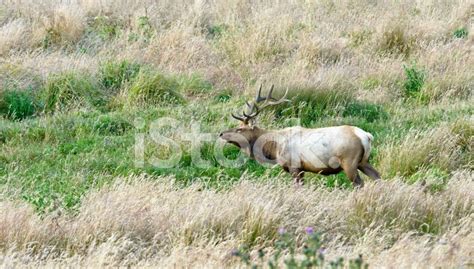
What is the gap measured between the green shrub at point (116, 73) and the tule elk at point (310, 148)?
303 centimetres

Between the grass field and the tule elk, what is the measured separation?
0.65ft

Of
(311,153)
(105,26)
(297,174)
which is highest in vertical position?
(311,153)

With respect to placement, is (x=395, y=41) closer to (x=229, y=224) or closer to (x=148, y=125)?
(x=148, y=125)

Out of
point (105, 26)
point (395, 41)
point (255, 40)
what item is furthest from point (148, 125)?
point (395, 41)

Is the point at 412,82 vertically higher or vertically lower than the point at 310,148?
lower

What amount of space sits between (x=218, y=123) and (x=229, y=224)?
372 cm

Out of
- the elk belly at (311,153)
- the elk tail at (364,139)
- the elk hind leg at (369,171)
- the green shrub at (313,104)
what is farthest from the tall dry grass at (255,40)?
the elk tail at (364,139)

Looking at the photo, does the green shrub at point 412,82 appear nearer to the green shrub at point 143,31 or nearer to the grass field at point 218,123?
the grass field at point 218,123

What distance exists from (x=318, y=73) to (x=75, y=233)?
625 centimetres

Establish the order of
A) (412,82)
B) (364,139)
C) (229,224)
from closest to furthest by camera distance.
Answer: (229,224) → (364,139) → (412,82)

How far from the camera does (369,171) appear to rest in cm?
838

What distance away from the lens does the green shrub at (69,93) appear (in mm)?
11047

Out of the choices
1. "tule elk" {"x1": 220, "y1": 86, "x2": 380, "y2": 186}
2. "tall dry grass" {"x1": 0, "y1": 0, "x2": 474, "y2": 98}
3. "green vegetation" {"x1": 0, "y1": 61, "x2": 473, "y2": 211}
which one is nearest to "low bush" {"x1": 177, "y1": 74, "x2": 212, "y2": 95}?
"green vegetation" {"x1": 0, "y1": 61, "x2": 473, "y2": 211}

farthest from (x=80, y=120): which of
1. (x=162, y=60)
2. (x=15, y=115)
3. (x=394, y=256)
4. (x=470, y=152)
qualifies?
(x=394, y=256)
